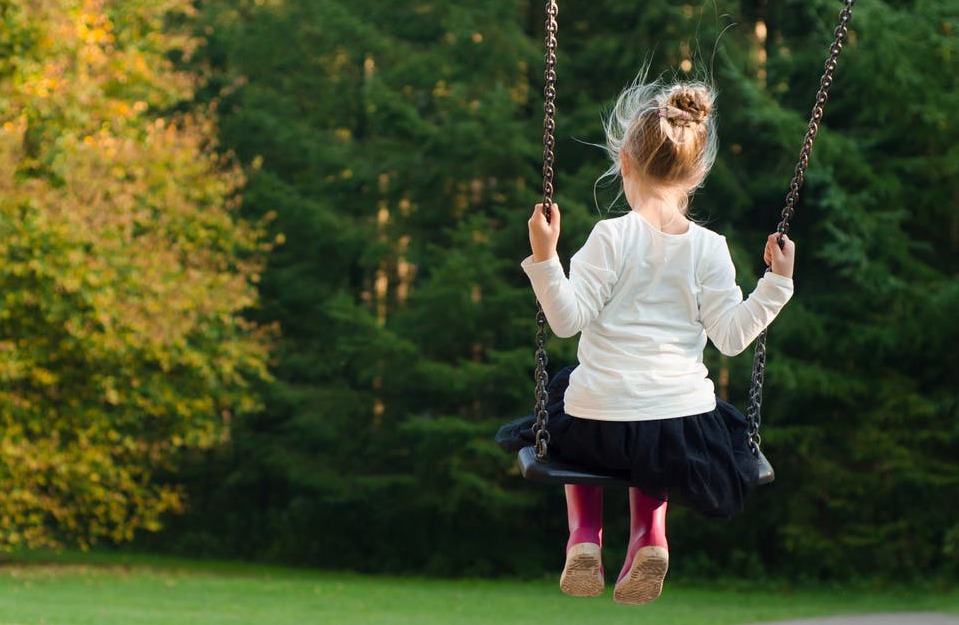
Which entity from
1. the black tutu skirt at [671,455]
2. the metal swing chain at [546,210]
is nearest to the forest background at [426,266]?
the metal swing chain at [546,210]

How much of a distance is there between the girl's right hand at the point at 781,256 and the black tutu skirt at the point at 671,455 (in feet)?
1.39

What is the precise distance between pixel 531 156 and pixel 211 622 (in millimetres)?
7428

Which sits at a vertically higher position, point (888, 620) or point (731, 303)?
point (731, 303)

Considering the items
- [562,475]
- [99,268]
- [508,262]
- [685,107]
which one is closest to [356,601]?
[508,262]

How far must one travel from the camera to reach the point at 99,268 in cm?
1480

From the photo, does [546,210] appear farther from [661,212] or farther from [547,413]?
[547,413]

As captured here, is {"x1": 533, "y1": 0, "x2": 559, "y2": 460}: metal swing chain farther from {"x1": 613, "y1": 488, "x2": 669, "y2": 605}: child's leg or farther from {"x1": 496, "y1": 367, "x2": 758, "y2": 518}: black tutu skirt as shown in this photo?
{"x1": 613, "y1": 488, "x2": 669, "y2": 605}: child's leg

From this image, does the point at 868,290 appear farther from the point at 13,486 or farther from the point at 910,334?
the point at 13,486

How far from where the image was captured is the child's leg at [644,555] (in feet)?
12.6

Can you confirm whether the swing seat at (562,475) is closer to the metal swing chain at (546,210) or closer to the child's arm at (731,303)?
the metal swing chain at (546,210)

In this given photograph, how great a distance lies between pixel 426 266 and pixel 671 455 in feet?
51.9

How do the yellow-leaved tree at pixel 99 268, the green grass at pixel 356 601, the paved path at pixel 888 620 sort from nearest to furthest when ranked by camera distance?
the paved path at pixel 888 620 → the green grass at pixel 356 601 → the yellow-leaved tree at pixel 99 268

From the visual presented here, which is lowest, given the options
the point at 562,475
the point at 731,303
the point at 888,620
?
the point at 888,620

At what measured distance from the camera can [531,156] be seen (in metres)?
17.3
